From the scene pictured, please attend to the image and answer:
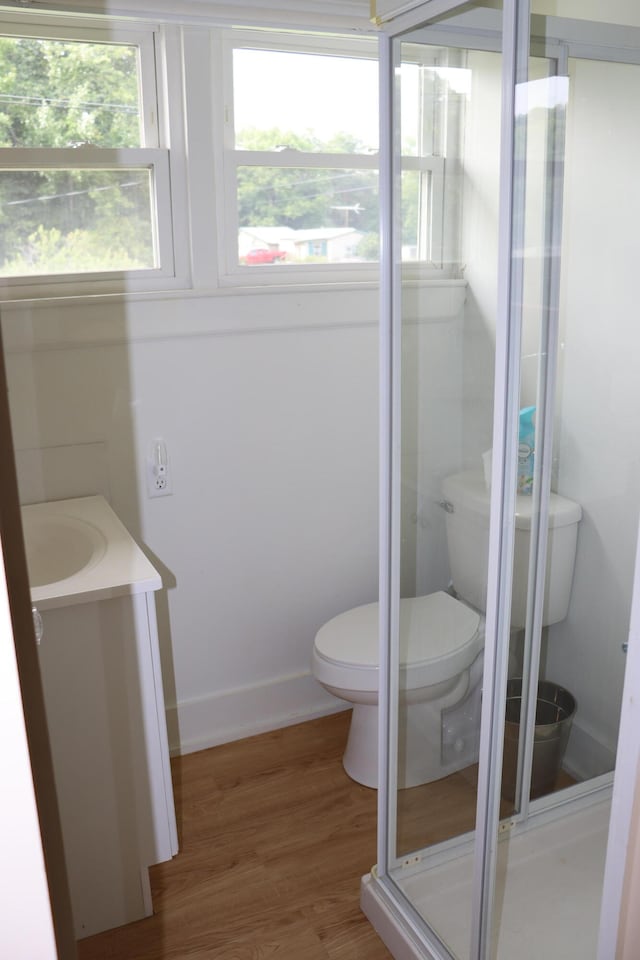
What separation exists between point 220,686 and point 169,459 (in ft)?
2.47

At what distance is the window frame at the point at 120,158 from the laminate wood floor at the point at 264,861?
144 cm

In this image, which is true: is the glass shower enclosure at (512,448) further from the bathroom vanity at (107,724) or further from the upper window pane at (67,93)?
the upper window pane at (67,93)

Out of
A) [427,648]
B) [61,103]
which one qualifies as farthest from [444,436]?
[61,103]

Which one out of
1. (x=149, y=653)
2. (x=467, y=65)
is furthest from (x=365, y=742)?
(x=467, y=65)

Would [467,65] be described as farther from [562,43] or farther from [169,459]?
[169,459]

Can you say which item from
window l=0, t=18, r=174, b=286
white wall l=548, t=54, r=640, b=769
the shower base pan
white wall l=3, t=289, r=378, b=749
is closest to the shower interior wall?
white wall l=548, t=54, r=640, b=769

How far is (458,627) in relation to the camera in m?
1.69

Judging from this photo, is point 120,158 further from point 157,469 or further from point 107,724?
point 107,724

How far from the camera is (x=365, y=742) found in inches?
98.0

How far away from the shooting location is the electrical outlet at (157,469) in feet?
8.04

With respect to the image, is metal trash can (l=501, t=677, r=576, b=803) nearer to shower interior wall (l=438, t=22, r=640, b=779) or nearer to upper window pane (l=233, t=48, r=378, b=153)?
shower interior wall (l=438, t=22, r=640, b=779)

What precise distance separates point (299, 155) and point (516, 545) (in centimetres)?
158

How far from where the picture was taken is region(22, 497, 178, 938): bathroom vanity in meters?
1.78

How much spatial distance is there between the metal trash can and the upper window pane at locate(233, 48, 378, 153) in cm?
175
